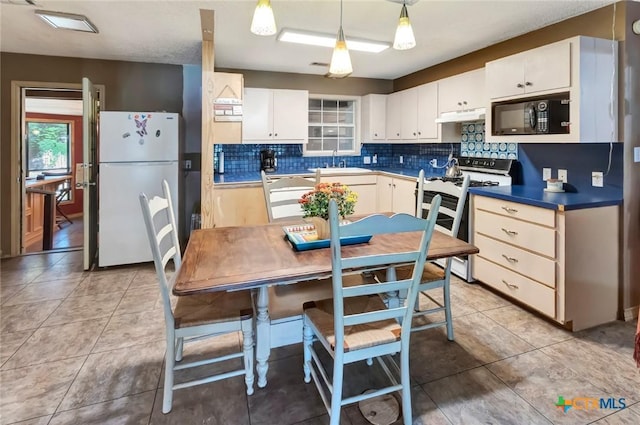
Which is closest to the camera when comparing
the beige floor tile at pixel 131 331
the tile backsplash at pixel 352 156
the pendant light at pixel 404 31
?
the pendant light at pixel 404 31

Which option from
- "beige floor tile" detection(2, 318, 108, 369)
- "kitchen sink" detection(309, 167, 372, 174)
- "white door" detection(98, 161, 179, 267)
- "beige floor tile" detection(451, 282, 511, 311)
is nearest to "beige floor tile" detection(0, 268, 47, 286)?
"white door" detection(98, 161, 179, 267)

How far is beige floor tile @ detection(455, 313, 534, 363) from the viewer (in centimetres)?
223

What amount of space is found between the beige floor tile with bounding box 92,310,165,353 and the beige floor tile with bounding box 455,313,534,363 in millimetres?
1996

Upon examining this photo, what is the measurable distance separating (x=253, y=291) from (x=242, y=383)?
1.61 ft

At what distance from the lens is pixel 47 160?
706 centimetres

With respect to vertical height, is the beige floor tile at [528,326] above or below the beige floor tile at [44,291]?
below

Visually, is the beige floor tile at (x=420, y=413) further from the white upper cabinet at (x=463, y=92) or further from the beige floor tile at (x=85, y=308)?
the white upper cabinet at (x=463, y=92)

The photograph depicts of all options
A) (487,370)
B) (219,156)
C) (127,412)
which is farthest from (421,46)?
(127,412)

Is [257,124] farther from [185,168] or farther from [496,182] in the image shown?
[496,182]

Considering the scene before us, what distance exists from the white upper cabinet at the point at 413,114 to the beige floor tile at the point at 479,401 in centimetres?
294

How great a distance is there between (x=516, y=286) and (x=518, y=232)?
424 millimetres

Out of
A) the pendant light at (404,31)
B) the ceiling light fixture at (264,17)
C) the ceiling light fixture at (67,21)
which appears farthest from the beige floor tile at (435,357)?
the ceiling light fixture at (67,21)

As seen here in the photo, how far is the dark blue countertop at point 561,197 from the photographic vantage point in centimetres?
243

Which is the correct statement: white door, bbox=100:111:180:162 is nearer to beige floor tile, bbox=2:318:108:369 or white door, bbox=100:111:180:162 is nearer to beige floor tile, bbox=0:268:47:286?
beige floor tile, bbox=0:268:47:286
